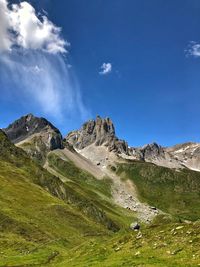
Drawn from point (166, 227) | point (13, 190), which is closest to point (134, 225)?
point (166, 227)

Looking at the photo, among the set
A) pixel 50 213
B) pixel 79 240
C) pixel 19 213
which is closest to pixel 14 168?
pixel 50 213

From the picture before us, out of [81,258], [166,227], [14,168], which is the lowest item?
[81,258]

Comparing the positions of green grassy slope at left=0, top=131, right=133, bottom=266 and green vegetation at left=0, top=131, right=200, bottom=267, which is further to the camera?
A: green grassy slope at left=0, top=131, right=133, bottom=266

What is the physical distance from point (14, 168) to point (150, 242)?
544 ft

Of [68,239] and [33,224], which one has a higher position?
[33,224]

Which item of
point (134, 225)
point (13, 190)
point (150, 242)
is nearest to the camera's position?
point (150, 242)

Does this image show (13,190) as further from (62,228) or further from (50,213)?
(62,228)

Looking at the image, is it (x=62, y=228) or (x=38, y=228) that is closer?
(x=38, y=228)

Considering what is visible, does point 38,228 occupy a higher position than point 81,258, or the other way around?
point 38,228

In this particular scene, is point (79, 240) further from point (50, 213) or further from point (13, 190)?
point (13, 190)

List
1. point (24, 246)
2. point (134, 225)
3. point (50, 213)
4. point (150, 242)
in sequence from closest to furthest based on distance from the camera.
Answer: point (150, 242) → point (134, 225) → point (24, 246) → point (50, 213)

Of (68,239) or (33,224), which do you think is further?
(33,224)

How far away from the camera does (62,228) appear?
4523 inches

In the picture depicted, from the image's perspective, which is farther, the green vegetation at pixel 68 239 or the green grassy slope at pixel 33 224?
the green grassy slope at pixel 33 224
